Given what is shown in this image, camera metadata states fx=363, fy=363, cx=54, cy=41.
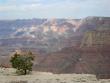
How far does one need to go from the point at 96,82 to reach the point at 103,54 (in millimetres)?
60410

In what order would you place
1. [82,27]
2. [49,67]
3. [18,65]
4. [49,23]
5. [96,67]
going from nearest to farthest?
[18,65] → [96,67] → [49,67] → [82,27] → [49,23]

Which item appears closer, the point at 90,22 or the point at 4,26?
the point at 90,22

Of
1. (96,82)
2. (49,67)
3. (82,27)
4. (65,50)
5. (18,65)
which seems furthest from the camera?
(82,27)

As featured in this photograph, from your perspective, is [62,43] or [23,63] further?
[62,43]

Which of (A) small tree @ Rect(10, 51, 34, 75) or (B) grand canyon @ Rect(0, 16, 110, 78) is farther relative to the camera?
(B) grand canyon @ Rect(0, 16, 110, 78)

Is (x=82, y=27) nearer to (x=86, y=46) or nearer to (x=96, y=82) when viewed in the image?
(x=86, y=46)

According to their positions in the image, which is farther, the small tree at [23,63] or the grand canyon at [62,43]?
the grand canyon at [62,43]

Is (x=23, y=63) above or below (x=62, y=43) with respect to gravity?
above

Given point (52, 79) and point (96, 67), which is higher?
point (52, 79)

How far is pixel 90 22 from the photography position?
13612 cm

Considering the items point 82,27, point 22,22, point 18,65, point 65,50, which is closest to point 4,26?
point 22,22

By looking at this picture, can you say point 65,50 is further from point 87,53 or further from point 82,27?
point 82,27

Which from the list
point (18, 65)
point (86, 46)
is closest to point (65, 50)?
point (86, 46)

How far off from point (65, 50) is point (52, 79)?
68454mm
